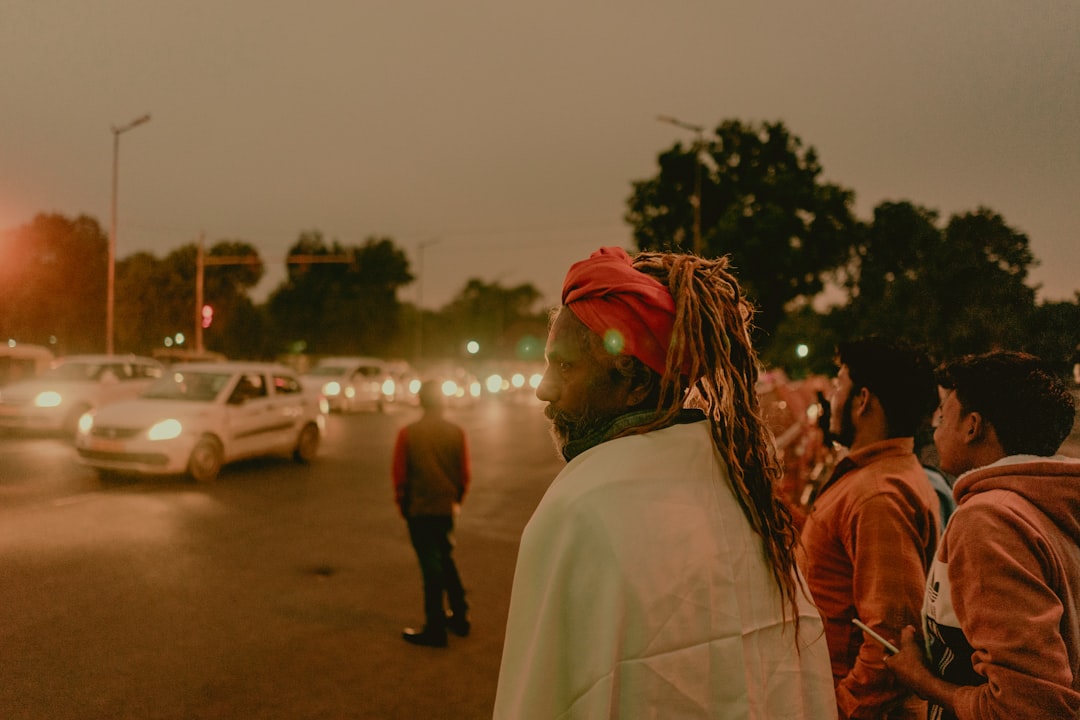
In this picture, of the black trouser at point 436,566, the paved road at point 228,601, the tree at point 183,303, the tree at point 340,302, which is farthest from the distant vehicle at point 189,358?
the tree at point 340,302

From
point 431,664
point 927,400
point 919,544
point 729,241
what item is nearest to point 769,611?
point 919,544

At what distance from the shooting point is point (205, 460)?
11992 mm

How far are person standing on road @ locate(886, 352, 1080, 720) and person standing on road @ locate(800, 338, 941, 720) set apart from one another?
224 millimetres

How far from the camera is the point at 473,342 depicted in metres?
34.8

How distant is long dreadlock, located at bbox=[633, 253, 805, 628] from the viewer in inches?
57.7

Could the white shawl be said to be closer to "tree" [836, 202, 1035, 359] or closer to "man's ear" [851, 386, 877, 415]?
"man's ear" [851, 386, 877, 415]

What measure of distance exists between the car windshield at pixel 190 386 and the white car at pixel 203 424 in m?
0.01

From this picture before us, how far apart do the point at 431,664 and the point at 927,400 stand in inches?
146

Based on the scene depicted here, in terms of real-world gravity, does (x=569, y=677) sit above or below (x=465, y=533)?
above

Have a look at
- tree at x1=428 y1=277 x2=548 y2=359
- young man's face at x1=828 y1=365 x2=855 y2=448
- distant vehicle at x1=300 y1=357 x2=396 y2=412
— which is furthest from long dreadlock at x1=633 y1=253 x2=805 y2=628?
tree at x1=428 y1=277 x2=548 y2=359

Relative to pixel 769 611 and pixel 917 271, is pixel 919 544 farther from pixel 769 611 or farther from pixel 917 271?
pixel 917 271

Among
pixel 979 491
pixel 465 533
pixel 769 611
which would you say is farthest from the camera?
pixel 465 533

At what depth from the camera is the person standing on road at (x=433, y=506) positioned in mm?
→ 5637

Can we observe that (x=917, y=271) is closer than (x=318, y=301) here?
Yes
